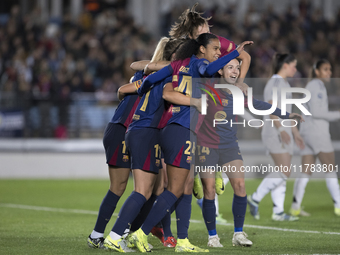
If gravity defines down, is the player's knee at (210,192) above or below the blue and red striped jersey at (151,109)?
below

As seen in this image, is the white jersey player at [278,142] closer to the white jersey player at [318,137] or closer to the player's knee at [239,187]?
the white jersey player at [318,137]

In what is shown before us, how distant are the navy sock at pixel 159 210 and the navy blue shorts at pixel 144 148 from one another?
0.80 ft

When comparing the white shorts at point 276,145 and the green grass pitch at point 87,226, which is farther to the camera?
the white shorts at point 276,145

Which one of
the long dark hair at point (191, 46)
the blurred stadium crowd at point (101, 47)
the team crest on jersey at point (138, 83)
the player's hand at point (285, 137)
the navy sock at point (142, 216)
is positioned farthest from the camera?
the blurred stadium crowd at point (101, 47)

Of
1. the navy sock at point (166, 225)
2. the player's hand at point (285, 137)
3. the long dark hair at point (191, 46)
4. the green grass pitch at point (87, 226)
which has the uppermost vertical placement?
the long dark hair at point (191, 46)

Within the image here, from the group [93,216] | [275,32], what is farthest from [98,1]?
[93,216]

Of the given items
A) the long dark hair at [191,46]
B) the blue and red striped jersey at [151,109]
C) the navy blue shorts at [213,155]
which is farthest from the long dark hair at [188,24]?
the navy blue shorts at [213,155]

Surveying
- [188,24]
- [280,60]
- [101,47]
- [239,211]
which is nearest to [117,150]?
[239,211]

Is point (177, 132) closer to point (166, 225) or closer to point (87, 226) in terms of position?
point (166, 225)

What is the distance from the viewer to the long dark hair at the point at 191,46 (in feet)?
16.2

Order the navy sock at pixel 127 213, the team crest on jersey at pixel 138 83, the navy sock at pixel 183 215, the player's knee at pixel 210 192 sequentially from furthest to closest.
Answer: the player's knee at pixel 210 192 < the team crest on jersey at pixel 138 83 < the navy sock at pixel 183 215 < the navy sock at pixel 127 213

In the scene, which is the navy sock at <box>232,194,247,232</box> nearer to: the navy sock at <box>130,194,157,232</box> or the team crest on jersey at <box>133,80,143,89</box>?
the navy sock at <box>130,194,157,232</box>

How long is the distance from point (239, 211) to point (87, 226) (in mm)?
2267

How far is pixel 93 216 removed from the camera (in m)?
7.97
